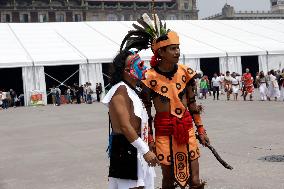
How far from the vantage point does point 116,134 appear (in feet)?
12.0

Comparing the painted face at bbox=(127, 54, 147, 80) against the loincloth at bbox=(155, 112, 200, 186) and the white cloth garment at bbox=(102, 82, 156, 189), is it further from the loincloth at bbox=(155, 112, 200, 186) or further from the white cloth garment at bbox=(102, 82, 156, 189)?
the loincloth at bbox=(155, 112, 200, 186)

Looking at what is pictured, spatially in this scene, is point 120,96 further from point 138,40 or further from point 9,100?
point 9,100

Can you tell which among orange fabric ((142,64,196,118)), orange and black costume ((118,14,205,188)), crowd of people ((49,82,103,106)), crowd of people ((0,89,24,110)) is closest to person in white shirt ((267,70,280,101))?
crowd of people ((49,82,103,106))

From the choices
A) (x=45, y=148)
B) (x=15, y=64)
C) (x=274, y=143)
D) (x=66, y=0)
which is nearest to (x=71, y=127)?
(x=45, y=148)

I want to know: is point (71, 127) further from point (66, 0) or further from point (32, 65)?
point (66, 0)

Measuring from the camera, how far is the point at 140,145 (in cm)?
351

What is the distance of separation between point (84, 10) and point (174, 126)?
296 ft

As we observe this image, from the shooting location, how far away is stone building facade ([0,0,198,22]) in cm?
8531

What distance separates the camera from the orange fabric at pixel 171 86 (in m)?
4.21

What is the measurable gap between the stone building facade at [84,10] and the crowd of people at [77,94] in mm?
62603

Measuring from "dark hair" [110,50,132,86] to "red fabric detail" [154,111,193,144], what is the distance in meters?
0.68

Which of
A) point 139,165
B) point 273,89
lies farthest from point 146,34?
point 273,89

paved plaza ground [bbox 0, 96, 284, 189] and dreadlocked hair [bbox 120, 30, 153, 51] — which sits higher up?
dreadlocked hair [bbox 120, 30, 153, 51]

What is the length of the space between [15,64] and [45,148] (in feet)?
49.5
